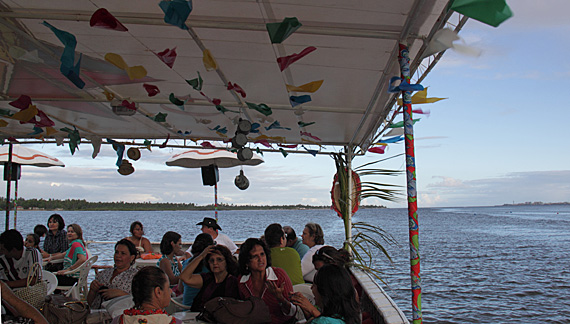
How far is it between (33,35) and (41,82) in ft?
3.90

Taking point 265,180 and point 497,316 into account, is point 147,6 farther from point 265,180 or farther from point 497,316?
point 265,180

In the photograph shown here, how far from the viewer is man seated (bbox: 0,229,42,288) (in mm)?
3469

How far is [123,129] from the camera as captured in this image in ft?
21.8

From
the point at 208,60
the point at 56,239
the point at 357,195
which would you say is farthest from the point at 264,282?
the point at 56,239

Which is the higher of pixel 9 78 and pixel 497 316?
pixel 9 78

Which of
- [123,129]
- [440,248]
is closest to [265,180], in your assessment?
[440,248]

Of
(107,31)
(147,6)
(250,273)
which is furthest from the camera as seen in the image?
(250,273)

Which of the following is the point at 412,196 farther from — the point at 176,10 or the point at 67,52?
the point at 67,52

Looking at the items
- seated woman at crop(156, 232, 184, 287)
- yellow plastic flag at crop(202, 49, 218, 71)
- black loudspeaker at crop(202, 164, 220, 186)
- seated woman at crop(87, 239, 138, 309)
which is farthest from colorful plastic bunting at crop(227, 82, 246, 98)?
black loudspeaker at crop(202, 164, 220, 186)

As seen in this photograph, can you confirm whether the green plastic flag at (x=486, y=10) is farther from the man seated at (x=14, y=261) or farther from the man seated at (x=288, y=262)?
the man seated at (x=14, y=261)

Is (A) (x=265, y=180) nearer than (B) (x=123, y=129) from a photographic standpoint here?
No

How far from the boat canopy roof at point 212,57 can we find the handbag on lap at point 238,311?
1.61 metres

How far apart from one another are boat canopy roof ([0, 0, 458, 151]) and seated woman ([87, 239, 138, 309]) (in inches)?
55.9

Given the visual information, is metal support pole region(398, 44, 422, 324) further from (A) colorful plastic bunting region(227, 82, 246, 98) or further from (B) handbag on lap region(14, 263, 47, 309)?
(B) handbag on lap region(14, 263, 47, 309)
